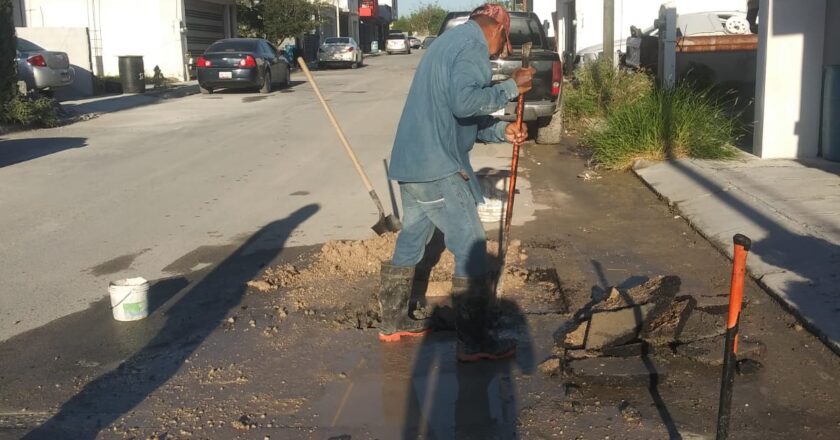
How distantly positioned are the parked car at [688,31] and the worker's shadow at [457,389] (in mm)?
13199

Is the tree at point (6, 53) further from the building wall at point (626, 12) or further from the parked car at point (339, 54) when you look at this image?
the parked car at point (339, 54)

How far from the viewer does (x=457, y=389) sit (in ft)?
15.5

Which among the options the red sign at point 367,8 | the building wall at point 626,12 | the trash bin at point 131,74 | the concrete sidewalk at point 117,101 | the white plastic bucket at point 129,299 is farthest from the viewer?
the red sign at point 367,8

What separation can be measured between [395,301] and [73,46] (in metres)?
23.3

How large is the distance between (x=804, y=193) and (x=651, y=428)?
16.4 feet

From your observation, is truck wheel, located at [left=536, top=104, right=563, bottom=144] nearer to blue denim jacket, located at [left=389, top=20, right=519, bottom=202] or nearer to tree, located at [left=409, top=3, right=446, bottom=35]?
blue denim jacket, located at [left=389, top=20, right=519, bottom=202]

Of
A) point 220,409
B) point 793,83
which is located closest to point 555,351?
point 220,409

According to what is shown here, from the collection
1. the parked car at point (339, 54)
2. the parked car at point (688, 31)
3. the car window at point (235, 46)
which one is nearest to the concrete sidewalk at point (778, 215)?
the parked car at point (688, 31)

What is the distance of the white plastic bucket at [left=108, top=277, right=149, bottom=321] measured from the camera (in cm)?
590

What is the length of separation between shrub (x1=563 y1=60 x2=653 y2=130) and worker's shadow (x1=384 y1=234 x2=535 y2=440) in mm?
9247

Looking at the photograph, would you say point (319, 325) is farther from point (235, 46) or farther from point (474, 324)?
point (235, 46)

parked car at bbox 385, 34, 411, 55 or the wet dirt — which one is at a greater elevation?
parked car at bbox 385, 34, 411, 55

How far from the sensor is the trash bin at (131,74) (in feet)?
82.7

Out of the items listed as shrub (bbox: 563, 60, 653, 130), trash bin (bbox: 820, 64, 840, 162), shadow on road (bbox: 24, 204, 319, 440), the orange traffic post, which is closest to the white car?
shrub (bbox: 563, 60, 653, 130)
